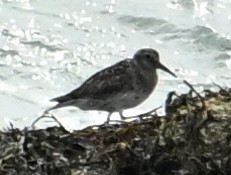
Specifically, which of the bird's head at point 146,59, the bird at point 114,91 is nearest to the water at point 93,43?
the bird's head at point 146,59

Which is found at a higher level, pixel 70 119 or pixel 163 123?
pixel 163 123

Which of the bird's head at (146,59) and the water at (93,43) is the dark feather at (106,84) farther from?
the water at (93,43)

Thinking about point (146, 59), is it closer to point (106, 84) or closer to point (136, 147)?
point (106, 84)

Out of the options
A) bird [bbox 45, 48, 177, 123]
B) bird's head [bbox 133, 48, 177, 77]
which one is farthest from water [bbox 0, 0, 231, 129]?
bird [bbox 45, 48, 177, 123]

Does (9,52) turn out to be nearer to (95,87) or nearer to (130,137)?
(95,87)

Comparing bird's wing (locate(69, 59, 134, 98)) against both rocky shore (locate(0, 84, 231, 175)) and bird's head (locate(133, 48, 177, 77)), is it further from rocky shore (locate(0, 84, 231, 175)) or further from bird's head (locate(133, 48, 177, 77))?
rocky shore (locate(0, 84, 231, 175))

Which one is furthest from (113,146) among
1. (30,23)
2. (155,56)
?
(30,23)
